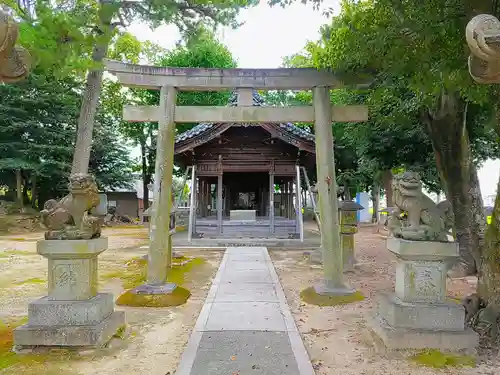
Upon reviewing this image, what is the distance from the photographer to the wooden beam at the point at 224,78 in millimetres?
7168

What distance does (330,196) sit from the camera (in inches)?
278

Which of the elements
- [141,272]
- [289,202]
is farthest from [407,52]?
[289,202]

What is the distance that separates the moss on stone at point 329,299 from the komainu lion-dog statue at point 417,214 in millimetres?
2439

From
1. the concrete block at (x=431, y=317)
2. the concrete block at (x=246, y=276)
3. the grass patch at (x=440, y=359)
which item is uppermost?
the concrete block at (x=431, y=317)

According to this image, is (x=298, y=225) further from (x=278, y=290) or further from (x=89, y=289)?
(x=89, y=289)

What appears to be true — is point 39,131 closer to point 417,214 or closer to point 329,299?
point 329,299

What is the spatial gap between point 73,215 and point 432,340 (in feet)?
15.4

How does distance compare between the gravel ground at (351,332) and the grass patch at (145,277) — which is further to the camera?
the grass patch at (145,277)

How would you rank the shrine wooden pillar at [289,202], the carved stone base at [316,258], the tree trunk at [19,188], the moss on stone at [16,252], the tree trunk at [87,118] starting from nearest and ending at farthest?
the carved stone base at [316,258] → the moss on stone at [16,252] → the tree trunk at [87,118] → the shrine wooden pillar at [289,202] → the tree trunk at [19,188]

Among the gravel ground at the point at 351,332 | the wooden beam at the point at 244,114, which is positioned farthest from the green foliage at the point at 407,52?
the gravel ground at the point at 351,332

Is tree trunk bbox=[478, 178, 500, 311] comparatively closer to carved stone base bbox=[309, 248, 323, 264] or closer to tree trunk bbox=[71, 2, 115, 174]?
carved stone base bbox=[309, 248, 323, 264]

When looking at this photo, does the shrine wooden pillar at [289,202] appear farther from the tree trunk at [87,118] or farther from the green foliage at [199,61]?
the tree trunk at [87,118]

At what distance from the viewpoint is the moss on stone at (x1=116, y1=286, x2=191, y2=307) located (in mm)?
6508

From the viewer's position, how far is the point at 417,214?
14.9 ft
